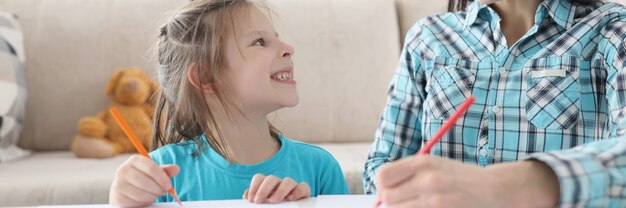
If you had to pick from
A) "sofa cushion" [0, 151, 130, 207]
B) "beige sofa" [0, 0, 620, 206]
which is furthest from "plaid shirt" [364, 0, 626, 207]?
"beige sofa" [0, 0, 620, 206]

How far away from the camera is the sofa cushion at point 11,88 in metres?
2.00

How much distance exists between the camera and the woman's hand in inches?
20.8

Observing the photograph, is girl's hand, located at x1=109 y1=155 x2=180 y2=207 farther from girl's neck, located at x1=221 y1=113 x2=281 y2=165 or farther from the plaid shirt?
the plaid shirt

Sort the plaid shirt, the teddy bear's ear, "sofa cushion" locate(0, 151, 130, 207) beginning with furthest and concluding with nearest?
the teddy bear's ear → "sofa cushion" locate(0, 151, 130, 207) → the plaid shirt

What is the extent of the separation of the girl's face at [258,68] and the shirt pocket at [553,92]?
1.11ft

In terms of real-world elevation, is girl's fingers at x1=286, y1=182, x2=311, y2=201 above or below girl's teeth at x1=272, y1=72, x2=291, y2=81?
below

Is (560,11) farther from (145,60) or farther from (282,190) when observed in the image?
(145,60)

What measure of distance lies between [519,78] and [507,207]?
0.54 meters

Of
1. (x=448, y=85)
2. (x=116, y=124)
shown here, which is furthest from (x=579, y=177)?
(x=116, y=124)

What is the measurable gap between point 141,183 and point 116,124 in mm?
1322

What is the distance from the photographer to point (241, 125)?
110 cm

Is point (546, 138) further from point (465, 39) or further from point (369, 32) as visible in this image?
point (369, 32)

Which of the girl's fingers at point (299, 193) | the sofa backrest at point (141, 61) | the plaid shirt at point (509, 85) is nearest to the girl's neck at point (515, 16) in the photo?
the plaid shirt at point (509, 85)

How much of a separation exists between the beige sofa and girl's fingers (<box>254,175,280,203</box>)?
129 centimetres
